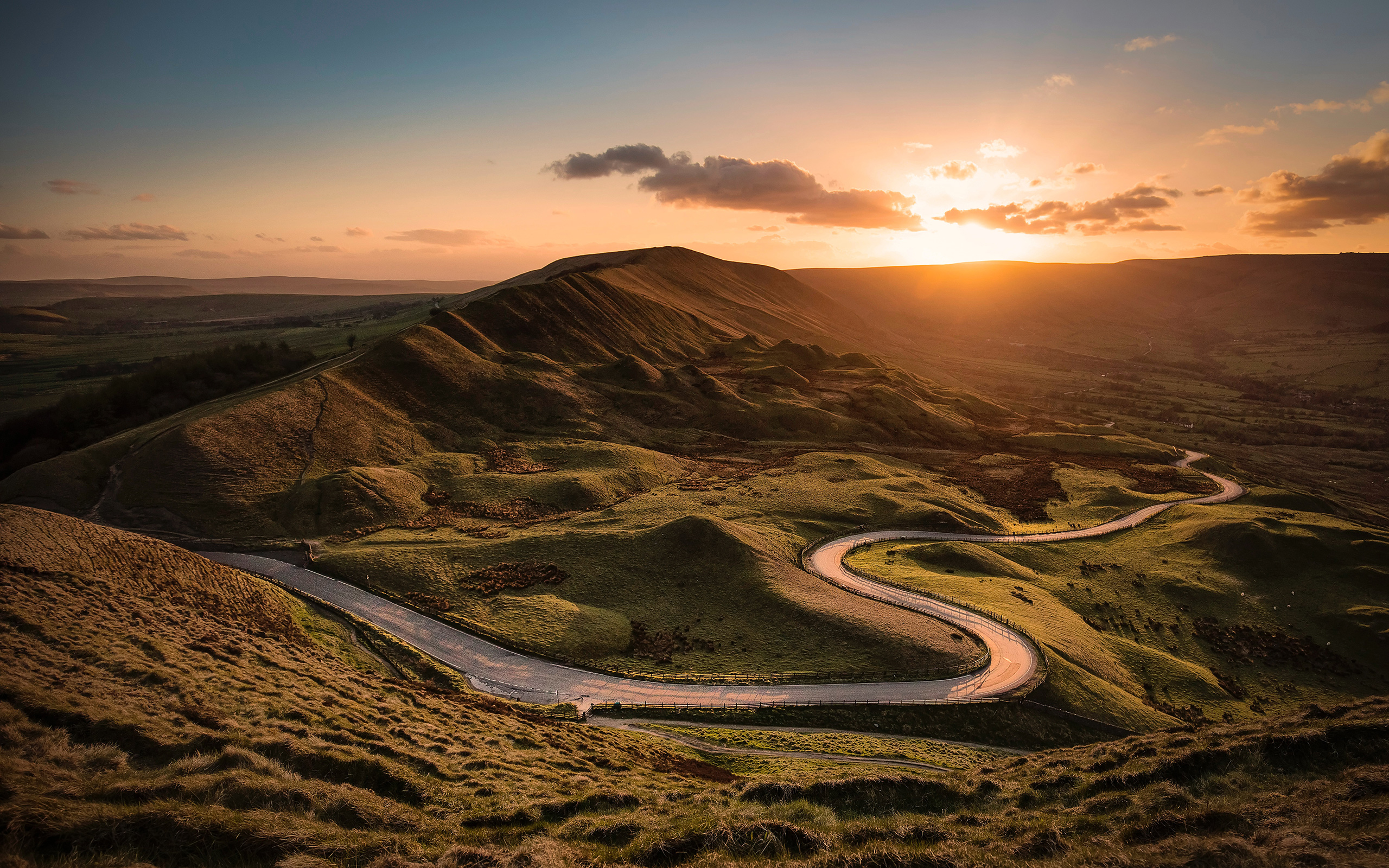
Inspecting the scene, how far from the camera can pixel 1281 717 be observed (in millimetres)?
27250

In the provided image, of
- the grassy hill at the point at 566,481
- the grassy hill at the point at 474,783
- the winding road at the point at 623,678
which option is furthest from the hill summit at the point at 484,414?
the grassy hill at the point at 474,783

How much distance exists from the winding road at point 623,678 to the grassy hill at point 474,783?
6.52 meters

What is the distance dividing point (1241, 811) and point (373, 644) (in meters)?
47.9

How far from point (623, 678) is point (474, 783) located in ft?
64.8

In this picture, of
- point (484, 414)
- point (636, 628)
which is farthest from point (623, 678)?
point (484, 414)

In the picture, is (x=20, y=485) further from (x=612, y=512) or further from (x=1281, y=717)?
(x=1281, y=717)

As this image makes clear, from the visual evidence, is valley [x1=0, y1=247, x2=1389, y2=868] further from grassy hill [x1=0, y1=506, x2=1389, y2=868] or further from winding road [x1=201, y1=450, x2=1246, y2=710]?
winding road [x1=201, y1=450, x2=1246, y2=710]

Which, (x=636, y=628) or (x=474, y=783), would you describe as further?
(x=636, y=628)

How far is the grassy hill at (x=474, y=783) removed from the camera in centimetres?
1683

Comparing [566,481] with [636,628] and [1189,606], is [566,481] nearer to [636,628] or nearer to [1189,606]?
[636,628]

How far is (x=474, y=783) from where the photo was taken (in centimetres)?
2419

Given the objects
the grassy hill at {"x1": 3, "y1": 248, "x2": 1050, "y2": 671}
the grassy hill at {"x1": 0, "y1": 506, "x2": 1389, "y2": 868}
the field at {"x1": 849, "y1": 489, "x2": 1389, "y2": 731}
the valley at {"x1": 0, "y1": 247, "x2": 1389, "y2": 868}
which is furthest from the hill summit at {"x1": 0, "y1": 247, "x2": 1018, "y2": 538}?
the field at {"x1": 849, "y1": 489, "x2": 1389, "y2": 731}

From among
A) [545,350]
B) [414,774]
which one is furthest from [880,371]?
[414,774]

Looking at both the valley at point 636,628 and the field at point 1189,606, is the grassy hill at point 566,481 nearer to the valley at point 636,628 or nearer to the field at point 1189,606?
the valley at point 636,628
